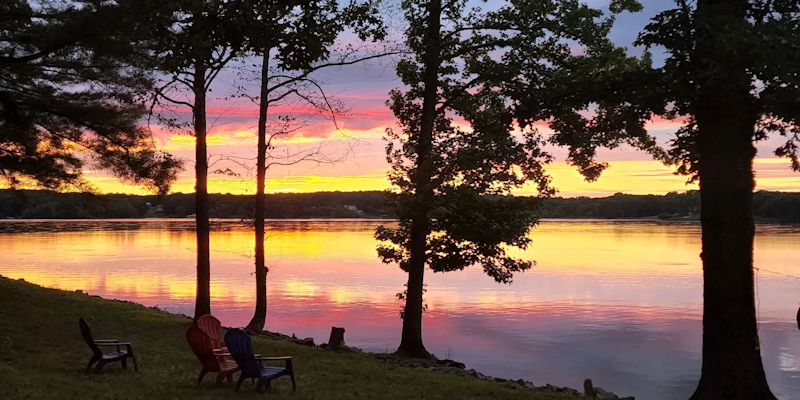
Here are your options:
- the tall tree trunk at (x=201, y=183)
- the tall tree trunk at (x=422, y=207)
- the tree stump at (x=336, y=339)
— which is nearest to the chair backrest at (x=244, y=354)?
the tree stump at (x=336, y=339)

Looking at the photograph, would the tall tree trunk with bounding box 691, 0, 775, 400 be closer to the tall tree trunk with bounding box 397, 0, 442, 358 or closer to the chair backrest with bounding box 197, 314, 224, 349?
the chair backrest with bounding box 197, 314, 224, 349

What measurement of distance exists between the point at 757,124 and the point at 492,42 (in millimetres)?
7609

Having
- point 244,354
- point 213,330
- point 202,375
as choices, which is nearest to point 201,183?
point 213,330

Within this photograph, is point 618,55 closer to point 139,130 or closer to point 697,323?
point 139,130

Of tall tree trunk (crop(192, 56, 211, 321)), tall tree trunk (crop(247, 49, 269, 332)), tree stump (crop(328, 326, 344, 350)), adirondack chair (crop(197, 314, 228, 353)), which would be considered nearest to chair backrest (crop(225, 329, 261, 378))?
adirondack chair (crop(197, 314, 228, 353))

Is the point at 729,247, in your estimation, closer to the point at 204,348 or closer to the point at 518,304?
the point at 204,348

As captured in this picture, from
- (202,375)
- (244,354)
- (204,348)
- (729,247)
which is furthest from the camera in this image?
(202,375)

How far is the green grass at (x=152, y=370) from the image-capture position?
380 inches

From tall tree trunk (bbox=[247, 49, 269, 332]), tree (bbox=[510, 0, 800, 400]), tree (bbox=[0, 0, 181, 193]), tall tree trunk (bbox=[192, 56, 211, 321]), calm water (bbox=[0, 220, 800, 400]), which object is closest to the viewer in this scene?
tree (bbox=[510, 0, 800, 400])

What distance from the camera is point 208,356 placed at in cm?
1006

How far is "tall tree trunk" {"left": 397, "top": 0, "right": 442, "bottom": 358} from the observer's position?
1580 centimetres

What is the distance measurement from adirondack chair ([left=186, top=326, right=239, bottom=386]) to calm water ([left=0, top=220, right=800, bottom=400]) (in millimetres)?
9679

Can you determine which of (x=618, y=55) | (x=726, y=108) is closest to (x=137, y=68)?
(x=618, y=55)

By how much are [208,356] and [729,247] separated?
7292mm
